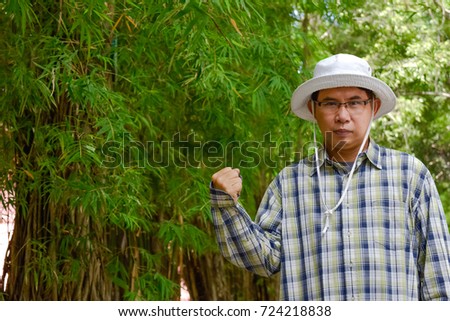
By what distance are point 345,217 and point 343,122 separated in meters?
0.17

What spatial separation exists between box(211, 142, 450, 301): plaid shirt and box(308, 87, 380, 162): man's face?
25 millimetres

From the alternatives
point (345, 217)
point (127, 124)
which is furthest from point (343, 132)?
point (127, 124)

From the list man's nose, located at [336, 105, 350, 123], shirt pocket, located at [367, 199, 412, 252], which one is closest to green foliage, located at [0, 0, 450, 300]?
man's nose, located at [336, 105, 350, 123]

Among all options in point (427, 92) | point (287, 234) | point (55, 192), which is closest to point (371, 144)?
point (287, 234)

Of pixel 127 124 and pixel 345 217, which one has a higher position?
pixel 127 124

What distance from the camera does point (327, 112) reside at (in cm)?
141

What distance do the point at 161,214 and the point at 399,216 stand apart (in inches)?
80.9

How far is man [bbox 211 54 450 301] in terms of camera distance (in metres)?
1.34

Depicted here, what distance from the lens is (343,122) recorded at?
1.38m

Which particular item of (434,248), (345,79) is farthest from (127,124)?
(434,248)

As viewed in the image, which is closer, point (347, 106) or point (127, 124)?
point (347, 106)

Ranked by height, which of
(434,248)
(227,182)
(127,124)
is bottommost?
(434,248)

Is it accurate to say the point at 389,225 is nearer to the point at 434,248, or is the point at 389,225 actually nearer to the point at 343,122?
the point at 434,248
